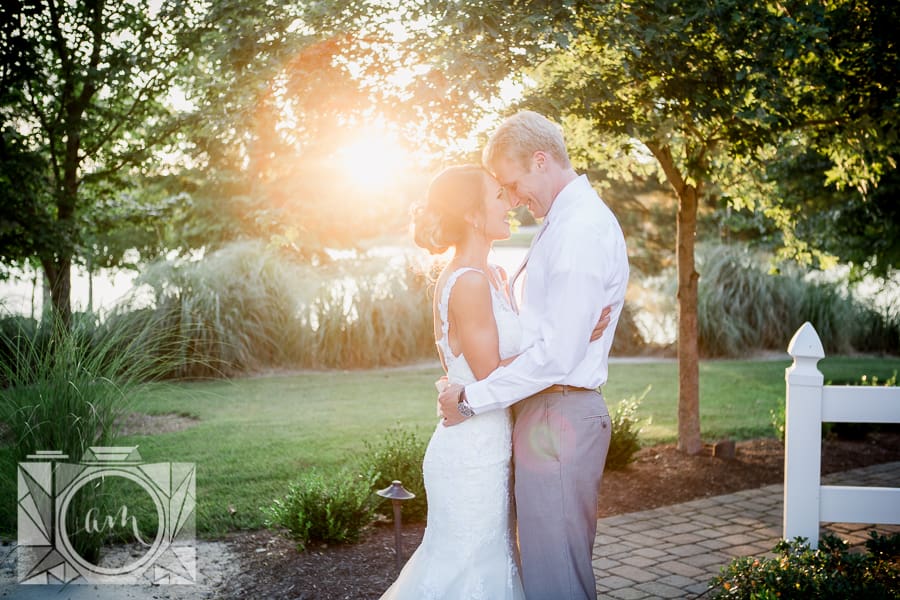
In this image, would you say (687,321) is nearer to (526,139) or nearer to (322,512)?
(322,512)

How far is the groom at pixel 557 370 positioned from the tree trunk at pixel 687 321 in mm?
4425

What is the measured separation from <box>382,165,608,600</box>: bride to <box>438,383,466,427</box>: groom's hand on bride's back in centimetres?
9

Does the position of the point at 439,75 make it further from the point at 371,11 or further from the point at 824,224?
the point at 824,224

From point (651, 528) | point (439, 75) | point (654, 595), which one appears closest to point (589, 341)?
point (654, 595)

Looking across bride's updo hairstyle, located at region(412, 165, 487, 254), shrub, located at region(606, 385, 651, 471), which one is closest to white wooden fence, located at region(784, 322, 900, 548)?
bride's updo hairstyle, located at region(412, 165, 487, 254)

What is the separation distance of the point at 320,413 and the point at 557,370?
6.76 m

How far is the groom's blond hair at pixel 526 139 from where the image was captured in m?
3.02

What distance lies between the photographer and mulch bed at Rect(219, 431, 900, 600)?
4441 millimetres

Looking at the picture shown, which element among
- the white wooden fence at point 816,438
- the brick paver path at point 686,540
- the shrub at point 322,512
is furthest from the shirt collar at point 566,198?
the shrub at point 322,512

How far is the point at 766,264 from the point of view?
1546 centimetres

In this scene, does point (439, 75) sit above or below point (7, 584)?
above

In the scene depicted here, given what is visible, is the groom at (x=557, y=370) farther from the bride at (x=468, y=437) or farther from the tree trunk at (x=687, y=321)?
the tree trunk at (x=687, y=321)

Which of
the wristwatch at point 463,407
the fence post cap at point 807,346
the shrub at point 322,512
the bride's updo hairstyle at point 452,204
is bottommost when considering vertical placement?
the shrub at point 322,512

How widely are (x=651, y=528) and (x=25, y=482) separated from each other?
12.9 ft
